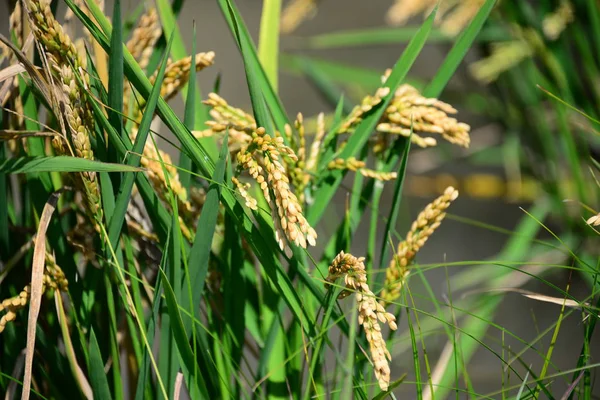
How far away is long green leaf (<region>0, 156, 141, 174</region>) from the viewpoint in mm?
375

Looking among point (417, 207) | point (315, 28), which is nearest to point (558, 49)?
point (417, 207)

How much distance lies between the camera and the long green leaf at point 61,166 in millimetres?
375

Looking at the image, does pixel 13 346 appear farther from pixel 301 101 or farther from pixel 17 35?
pixel 301 101

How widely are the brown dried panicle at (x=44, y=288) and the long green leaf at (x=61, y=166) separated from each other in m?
0.07

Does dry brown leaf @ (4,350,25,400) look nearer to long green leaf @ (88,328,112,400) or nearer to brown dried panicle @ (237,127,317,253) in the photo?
long green leaf @ (88,328,112,400)

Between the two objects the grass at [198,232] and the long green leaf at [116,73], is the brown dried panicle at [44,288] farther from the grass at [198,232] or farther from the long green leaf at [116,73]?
the long green leaf at [116,73]

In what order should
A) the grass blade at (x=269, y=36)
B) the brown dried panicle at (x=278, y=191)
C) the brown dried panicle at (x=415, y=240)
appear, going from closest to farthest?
the brown dried panicle at (x=278, y=191), the brown dried panicle at (x=415, y=240), the grass blade at (x=269, y=36)

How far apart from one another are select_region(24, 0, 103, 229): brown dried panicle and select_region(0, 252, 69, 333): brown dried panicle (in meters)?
0.05

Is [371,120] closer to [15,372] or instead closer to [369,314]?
[369,314]

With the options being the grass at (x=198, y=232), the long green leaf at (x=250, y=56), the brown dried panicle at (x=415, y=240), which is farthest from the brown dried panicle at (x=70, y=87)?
the brown dried panicle at (x=415, y=240)

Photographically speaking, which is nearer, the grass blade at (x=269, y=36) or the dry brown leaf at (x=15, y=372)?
the dry brown leaf at (x=15, y=372)

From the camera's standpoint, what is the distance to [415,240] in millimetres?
457

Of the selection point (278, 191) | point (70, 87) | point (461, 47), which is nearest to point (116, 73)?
point (70, 87)

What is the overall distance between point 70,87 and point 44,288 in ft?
0.48
